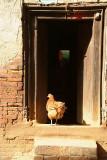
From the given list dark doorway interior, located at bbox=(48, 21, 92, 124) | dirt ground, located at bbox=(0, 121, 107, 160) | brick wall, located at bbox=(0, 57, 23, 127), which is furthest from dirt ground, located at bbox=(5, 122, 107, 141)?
dark doorway interior, located at bbox=(48, 21, 92, 124)

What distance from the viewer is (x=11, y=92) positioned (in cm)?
388

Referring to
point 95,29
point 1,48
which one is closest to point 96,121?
point 95,29

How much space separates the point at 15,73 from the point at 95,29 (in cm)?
179

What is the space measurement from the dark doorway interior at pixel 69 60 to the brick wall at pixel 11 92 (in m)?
1.57

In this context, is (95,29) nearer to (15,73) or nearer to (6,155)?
(15,73)

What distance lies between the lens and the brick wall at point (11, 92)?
12.6ft

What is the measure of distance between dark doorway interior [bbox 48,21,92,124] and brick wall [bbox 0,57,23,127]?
5.16 feet

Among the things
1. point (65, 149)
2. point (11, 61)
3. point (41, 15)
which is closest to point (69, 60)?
point (41, 15)

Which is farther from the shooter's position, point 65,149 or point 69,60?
point 69,60

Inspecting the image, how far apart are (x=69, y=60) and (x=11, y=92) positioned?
463cm

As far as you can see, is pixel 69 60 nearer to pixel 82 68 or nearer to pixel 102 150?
pixel 82 68

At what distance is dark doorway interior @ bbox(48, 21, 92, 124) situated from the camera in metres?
4.79

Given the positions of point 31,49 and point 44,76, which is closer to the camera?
point 31,49

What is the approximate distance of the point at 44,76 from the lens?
14.5ft
